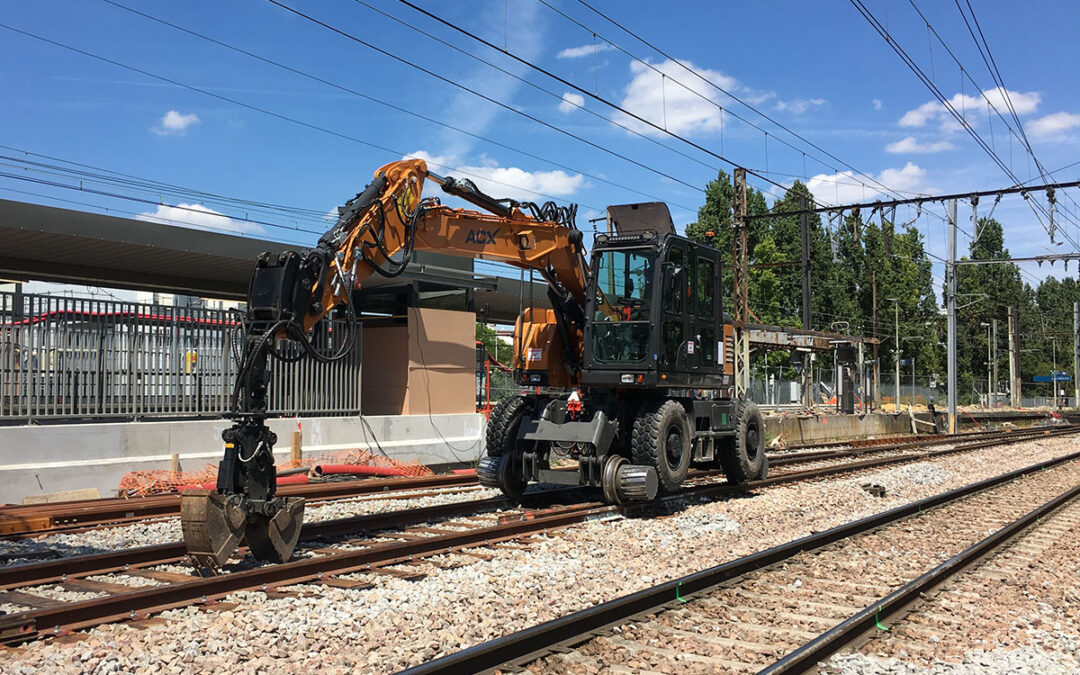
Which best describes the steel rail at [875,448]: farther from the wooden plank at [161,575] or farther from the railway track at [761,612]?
the wooden plank at [161,575]

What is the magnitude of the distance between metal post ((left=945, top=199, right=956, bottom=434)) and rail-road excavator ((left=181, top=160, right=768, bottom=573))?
22.5m

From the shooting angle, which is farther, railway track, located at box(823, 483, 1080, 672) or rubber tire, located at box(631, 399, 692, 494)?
rubber tire, located at box(631, 399, 692, 494)

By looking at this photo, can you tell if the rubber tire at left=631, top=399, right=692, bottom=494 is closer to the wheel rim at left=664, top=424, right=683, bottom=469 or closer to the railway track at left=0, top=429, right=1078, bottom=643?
the wheel rim at left=664, top=424, right=683, bottom=469

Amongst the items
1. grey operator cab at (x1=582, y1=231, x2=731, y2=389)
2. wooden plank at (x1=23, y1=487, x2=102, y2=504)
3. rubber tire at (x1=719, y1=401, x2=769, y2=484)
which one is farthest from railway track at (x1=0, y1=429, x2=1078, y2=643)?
wooden plank at (x1=23, y1=487, x2=102, y2=504)

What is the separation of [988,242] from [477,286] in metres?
91.3

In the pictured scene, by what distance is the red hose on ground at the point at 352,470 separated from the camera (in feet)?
47.5

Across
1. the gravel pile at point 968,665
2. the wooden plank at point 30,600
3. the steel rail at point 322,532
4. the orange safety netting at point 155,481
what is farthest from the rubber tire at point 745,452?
the wooden plank at point 30,600

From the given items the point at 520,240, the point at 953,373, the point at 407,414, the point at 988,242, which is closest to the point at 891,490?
the point at 520,240

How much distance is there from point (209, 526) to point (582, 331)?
6.98 meters

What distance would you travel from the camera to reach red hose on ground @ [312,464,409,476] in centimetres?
1447

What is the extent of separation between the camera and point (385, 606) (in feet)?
20.9

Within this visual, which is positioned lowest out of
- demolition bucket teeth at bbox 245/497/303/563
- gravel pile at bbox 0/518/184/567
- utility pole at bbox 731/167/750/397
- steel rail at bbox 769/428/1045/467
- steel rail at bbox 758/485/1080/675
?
steel rail at bbox 769/428/1045/467

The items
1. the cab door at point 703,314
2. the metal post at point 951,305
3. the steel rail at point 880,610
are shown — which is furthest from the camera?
the metal post at point 951,305

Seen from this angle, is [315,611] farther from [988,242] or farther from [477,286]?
[988,242]
